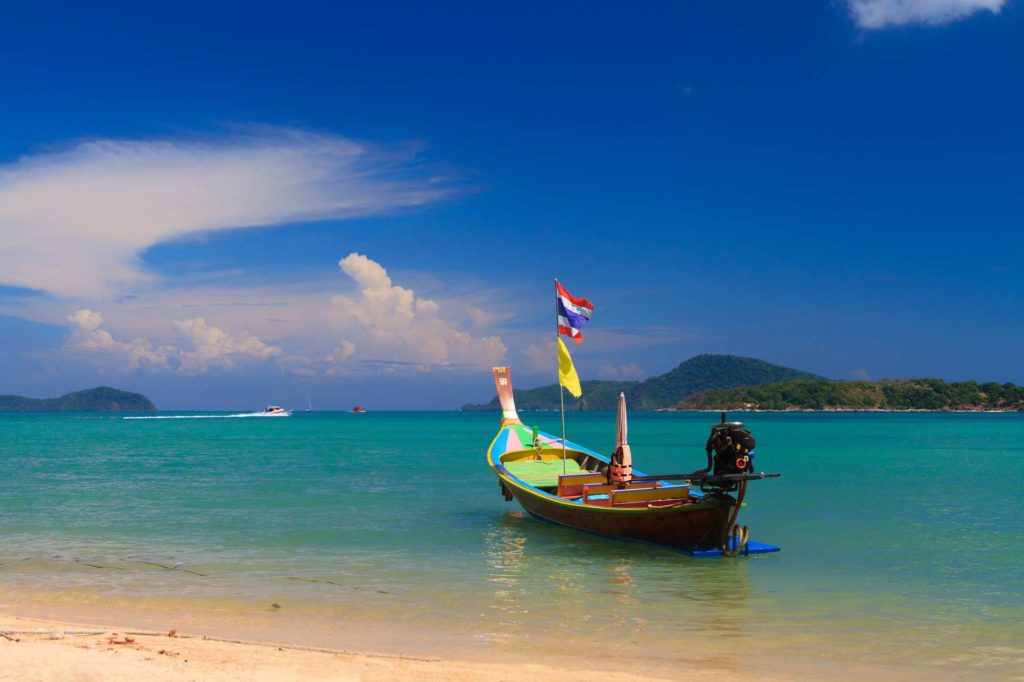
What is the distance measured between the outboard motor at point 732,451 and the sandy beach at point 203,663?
7569 millimetres

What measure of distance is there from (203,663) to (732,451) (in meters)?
11.8

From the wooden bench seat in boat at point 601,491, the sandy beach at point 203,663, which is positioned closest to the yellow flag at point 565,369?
the wooden bench seat in boat at point 601,491

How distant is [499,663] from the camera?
10.8 m

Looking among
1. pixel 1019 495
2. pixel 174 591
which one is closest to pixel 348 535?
pixel 174 591

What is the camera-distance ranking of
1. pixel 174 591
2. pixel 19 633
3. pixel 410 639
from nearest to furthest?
pixel 19 633
pixel 410 639
pixel 174 591

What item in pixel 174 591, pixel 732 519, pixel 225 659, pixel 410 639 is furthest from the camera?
pixel 732 519

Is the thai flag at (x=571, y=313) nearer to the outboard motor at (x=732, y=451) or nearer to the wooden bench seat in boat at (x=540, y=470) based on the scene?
the wooden bench seat in boat at (x=540, y=470)

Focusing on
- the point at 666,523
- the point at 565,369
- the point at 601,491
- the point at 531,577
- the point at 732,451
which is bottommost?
the point at 531,577

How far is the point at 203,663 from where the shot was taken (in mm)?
9594

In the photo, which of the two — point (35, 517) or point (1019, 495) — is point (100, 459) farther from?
point (1019, 495)

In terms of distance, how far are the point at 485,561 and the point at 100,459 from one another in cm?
4815

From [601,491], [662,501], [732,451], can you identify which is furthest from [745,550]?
[601,491]

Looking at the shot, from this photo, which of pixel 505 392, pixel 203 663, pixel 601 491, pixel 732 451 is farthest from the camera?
pixel 505 392

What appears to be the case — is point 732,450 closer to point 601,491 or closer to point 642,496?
point 642,496
